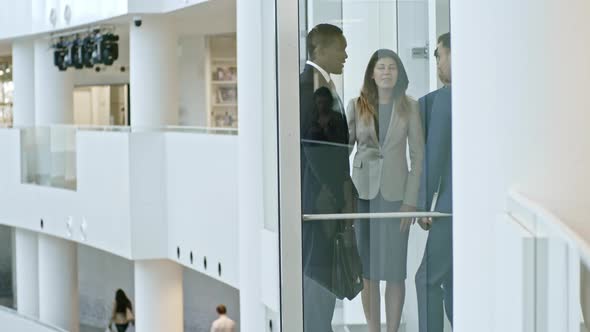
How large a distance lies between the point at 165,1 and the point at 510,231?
13366 mm

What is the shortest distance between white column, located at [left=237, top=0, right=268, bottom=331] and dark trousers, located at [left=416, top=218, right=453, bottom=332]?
8.49ft

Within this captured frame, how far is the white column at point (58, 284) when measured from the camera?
1970 centimetres

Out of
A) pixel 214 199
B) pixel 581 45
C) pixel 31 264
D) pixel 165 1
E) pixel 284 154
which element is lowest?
pixel 31 264

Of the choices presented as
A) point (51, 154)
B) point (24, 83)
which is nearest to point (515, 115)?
point (51, 154)

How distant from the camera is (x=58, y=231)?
60.3ft

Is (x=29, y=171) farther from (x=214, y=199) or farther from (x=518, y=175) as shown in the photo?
(x=518, y=175)

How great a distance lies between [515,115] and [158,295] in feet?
45.4

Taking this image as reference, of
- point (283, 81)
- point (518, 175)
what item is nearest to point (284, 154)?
point (283, 81)

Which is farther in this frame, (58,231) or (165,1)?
(58,231)

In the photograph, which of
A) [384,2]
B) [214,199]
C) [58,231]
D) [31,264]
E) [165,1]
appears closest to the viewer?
[384,2]

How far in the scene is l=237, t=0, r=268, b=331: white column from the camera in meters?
6.15

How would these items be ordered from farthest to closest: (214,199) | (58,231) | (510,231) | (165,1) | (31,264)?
(31,264)
(58,231)
(165,1)
(214,199)
(510,231)

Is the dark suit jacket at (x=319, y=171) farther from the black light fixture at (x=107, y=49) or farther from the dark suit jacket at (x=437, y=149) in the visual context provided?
the black light fixture at (x=107, y=49)

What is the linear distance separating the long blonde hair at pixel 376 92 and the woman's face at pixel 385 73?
0.01m
